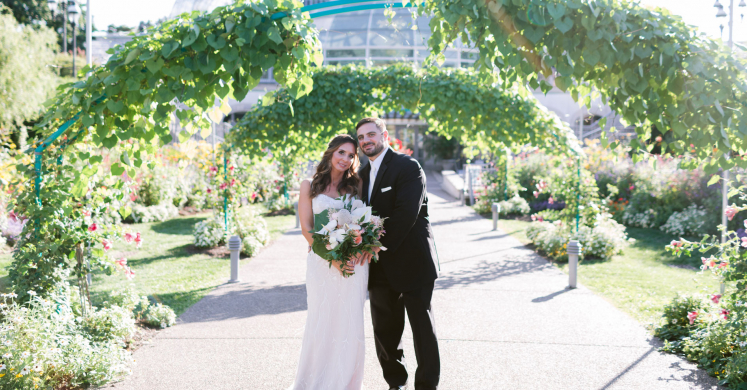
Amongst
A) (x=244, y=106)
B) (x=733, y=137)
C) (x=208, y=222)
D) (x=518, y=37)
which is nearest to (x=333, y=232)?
(x=518, y=37)

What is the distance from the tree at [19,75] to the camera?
18016mm

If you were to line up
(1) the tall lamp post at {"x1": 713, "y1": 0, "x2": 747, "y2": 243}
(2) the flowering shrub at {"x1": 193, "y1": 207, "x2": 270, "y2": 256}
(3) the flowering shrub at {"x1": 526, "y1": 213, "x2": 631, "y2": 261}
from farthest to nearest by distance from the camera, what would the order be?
(2) the flowering shrub at {"x1": 193, "y1": 207, "x2": 270, "y2": 256}
(3) the flowering shrub at {"x1": 526, "y1": 213, "x2": 631, "y2": 261}
(1) the tall lamp post at {"x1": 713, "y1": 0, "x2": 747, "y2": 243}

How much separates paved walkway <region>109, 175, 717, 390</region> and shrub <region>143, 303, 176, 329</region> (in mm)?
136

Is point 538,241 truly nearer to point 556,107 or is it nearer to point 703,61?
point 703,61

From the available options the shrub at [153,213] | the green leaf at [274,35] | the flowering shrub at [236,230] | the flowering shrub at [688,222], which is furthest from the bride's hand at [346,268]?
the shrub at [153,213]

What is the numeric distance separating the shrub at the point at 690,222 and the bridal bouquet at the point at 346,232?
30.3ft

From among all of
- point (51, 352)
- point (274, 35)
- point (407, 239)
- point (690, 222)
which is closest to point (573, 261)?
point (407, 239)

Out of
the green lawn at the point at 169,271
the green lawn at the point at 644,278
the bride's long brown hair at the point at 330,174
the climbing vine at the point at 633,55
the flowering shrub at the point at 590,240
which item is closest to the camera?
the climbing vine at the point at 633,55

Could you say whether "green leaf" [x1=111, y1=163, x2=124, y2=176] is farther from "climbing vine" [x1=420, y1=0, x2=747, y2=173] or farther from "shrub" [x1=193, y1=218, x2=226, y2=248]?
Answer: "shrub" [x1=193, y1=218, x2=226, y2=248]

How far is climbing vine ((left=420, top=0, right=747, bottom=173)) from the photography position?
2.98 m

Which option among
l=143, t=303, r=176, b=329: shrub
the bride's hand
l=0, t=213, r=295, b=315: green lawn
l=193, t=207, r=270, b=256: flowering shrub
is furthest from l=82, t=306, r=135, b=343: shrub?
l=193, t=207, r=270, b=256: flowering shrub

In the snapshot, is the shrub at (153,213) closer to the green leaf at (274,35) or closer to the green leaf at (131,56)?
the green leaf at (131,56)

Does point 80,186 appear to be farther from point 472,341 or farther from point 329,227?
point 472,341

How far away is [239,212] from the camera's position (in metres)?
10.1
